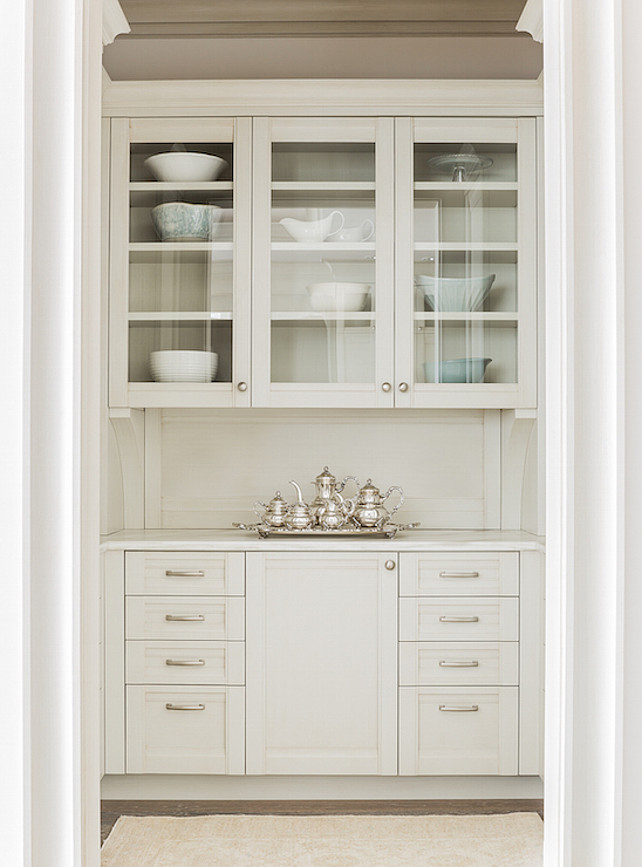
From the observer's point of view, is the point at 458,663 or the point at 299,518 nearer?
the point at 458,663

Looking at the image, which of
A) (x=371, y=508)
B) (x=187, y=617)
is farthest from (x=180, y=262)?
(x=187, y=617)

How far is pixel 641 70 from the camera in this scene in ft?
3.80

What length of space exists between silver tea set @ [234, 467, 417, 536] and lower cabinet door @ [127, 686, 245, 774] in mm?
566

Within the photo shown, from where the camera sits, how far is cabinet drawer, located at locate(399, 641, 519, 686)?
2.77 metres

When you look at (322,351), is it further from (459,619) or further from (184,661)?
(184,661)

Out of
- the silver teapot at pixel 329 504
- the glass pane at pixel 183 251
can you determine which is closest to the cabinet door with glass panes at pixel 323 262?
the glass pane at pixel 183 251

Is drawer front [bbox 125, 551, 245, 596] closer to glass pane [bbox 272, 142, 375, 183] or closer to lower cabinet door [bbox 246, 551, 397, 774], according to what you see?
lower cabinet door [bbox 246, 551, 397, 774]

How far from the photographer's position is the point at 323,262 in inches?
117

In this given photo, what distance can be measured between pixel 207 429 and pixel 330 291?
74 cm

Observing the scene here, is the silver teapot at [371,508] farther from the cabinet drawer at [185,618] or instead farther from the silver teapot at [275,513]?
the cabinet drawer at [185,618]

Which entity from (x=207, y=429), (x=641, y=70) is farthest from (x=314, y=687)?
(x=641, y=70)

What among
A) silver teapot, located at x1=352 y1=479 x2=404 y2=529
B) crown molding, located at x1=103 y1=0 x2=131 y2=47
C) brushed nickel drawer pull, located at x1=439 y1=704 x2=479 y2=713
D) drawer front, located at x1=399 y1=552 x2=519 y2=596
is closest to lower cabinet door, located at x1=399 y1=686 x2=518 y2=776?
brushed nickel drawer pull, located at x1=439 y1=704 x2=479 y2=713

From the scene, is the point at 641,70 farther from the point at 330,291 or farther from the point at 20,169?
the point at 330,291

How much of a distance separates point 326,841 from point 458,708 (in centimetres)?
59
